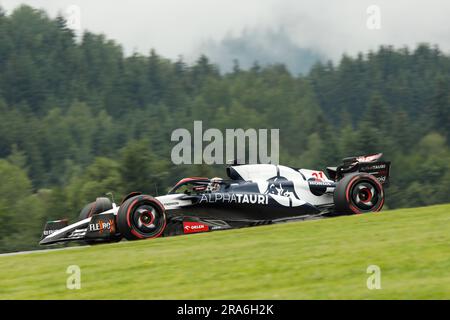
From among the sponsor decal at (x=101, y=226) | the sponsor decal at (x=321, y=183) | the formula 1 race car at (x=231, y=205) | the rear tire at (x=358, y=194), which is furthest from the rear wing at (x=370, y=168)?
the sponsor decal at (x=101, y=226)

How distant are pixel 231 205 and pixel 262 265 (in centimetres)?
462

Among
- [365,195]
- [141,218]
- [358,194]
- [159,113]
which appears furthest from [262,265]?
[159,113]

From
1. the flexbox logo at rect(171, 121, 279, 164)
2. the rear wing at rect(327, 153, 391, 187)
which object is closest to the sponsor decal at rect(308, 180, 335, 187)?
the rear wing at rect(327, 153, 391, 187)

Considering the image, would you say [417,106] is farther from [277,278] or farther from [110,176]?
[277,278]

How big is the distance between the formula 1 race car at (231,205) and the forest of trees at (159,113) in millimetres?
43268

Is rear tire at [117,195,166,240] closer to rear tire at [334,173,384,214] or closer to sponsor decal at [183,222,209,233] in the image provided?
sponsor decal at [183,222,209,233]

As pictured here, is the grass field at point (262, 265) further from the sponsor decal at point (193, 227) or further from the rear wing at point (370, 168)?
the rear wing at point (370, 168)

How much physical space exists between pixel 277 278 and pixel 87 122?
12956 cm

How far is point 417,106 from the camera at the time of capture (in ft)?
494

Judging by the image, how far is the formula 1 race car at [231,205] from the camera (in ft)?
44.8

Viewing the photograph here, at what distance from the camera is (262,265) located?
9.83 m

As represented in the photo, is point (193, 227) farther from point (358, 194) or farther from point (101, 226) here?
point (358, 194)

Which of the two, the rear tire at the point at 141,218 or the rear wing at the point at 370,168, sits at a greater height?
the rear wing at the point at 370,168

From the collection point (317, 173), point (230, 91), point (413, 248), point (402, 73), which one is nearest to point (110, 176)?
point (317, 173)
